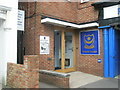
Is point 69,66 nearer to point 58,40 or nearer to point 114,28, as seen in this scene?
point 58,40

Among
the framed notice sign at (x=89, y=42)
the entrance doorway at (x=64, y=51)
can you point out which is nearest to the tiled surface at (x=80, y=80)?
the entrance doorway at (x=64, y=51)

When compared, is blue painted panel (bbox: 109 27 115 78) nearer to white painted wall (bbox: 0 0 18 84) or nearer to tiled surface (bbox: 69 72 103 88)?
tiled surface (bbox: 69 72 103 88)

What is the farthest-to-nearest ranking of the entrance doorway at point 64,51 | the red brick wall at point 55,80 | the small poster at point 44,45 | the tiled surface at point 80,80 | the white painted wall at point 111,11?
the entrance doorway at point 64,51, the white painted wall at point 111,11, the small poster at point 44,45, the tiled surface at point 80,80, the red brick wall at point 55,80

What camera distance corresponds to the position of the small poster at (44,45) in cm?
698

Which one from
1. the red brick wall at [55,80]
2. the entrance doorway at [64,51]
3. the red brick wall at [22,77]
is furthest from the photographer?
the entrance doorway at [64,51]

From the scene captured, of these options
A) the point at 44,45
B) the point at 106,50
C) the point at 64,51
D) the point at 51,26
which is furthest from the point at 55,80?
the point at 106,50

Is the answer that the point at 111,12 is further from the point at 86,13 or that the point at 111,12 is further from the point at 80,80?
the point at 80,80

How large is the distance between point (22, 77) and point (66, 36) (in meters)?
4.57

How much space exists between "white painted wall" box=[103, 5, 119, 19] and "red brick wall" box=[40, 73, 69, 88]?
14.1ft

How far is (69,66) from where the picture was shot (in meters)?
8.52

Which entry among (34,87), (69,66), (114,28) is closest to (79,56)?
(69,66)

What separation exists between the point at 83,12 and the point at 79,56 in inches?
111

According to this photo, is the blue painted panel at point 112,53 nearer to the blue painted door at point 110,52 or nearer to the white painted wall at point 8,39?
the blue painted door at point 110,52

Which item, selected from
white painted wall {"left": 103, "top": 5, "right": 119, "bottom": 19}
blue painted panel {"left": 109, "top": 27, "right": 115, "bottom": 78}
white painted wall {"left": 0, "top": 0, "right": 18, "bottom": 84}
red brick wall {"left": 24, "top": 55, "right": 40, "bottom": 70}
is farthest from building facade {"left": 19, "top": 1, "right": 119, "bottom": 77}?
red brick wall {"left": 24, "top": 55, "right": 40, "bottom": 70}
